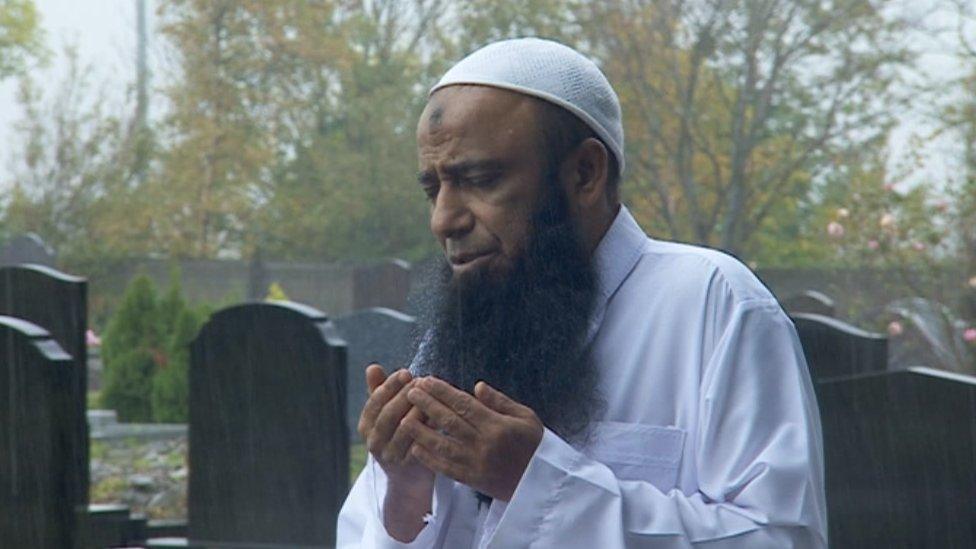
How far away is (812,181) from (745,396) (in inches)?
879

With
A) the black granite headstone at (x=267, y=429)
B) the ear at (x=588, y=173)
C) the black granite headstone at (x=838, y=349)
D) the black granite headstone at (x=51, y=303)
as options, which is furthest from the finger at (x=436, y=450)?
the black granite headstone at (x=838, y=349)

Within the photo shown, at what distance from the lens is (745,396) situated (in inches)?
83.4

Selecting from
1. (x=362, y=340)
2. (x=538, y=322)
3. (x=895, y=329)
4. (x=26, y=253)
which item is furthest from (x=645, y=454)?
(x=26, y=253)

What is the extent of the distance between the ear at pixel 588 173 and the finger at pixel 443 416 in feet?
1.38

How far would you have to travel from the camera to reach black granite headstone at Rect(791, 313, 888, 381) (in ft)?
22.4

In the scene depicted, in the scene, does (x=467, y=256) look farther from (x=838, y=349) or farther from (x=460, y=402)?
(x=838, y=349)

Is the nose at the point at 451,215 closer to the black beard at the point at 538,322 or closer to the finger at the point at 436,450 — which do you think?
the black beard at the point at 538,322

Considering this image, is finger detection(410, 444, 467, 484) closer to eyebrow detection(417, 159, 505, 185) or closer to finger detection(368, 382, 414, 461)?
finger detection(368, 382, 414, 461)

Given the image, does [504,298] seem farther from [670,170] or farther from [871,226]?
[670,170]

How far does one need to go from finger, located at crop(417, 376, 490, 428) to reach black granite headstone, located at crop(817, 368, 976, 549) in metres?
2.63

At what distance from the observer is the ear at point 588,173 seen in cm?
231

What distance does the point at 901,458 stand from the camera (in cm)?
449

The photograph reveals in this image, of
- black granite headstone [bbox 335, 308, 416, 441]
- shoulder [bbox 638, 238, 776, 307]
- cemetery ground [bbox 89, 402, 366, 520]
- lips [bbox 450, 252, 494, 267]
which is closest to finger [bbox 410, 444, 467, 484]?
lips [bbox 450, 252, 494, 267]

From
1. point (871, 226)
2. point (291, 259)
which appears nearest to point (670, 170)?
point (871, 226)
